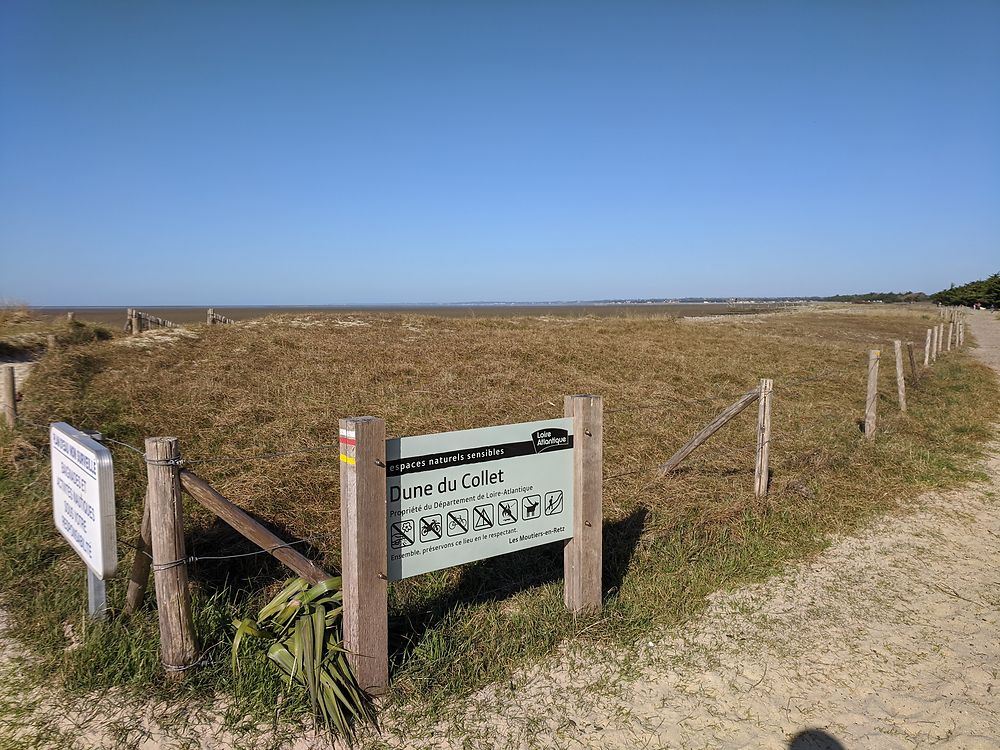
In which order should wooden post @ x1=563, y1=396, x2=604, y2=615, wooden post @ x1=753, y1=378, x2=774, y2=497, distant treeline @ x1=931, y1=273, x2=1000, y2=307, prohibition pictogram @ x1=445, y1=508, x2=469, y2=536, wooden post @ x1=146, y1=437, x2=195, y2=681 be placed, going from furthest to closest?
distant treeline @ x1=931, y1=273, x2=1000, y2=307
wooden post @ x1=753, y1=378, x2=774, y2=497
wooden post @ x1=563, y1=396, x2=604, y2=615
prohibition pictogram @ x1=445, y1=508, x2=469, y2=536
wooden post @ x1=146, y1=437, x2=195, y2=681

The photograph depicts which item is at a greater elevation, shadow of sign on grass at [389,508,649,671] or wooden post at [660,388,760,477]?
wooden post at [660,388,760,477]

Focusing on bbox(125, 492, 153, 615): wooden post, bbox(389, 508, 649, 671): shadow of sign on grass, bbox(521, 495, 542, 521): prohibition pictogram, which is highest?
bbox(521, 495, 542, 521): prohibition pictogram

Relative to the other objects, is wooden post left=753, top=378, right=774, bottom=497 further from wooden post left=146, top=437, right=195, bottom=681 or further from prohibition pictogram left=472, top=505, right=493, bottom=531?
wooden post left=146, top=437, right=195, bottom=681

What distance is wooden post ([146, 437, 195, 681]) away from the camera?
3346 millimetres

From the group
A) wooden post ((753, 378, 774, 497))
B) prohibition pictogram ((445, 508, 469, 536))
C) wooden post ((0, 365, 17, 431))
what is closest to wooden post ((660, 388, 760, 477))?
wooden post ((753, 378, 774, 497))

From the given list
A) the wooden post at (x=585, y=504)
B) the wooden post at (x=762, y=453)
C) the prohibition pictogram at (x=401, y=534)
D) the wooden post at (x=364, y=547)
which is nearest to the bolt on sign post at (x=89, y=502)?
the wooden post at (x=364, y=547)

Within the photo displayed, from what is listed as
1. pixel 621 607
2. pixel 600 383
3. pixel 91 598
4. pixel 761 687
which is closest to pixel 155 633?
pixel 91 598

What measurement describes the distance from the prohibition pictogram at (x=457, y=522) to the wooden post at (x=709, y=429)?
379 cm

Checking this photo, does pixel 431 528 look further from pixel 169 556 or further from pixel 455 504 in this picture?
pixel 169 556

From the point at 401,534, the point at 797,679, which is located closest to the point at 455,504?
the point at 401,534

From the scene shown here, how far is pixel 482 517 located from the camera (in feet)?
12.5

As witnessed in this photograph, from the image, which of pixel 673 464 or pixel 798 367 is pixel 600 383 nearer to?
pixel 673 464

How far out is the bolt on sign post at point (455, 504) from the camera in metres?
3.28

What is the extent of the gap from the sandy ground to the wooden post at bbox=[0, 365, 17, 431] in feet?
15.6
